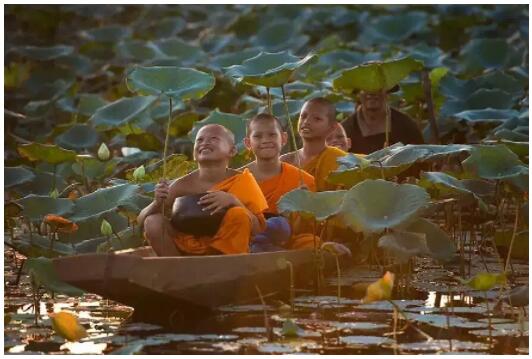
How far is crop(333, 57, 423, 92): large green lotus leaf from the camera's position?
614cm

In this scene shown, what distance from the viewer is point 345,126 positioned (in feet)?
25.3

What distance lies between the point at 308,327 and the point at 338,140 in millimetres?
2153

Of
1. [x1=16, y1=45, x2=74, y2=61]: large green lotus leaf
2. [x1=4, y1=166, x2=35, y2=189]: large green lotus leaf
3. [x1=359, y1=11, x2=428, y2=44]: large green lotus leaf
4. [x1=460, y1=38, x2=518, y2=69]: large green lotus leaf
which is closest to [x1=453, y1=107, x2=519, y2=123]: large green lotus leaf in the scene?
[x1=4, y1=166, x2=35, y2=189]: large green lotus leaf

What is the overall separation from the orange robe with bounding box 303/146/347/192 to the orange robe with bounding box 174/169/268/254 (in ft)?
2.48

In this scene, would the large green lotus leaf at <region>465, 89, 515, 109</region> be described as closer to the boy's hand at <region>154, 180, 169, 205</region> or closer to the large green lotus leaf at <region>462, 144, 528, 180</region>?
the large green lotus leaf at <region>462, 144, 528, 180</region>

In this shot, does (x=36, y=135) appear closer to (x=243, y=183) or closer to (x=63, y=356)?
(x=243, y=183)

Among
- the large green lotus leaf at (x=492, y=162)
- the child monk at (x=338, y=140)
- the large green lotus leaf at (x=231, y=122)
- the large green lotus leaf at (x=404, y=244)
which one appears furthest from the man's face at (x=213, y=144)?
the large green lotus leaf at (x=231, y=122)

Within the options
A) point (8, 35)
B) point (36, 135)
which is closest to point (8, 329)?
point (36, 135)

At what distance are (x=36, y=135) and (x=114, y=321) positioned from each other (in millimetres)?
5705

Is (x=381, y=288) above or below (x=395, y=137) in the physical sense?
below

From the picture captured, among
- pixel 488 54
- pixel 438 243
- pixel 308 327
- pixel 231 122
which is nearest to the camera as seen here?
A: pixel 308 327

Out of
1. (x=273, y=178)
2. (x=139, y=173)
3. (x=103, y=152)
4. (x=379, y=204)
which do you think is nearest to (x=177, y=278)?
(x=379, y=204)

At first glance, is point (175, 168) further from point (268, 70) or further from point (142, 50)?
point (142, 50)

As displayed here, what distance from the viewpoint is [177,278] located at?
4766mm
